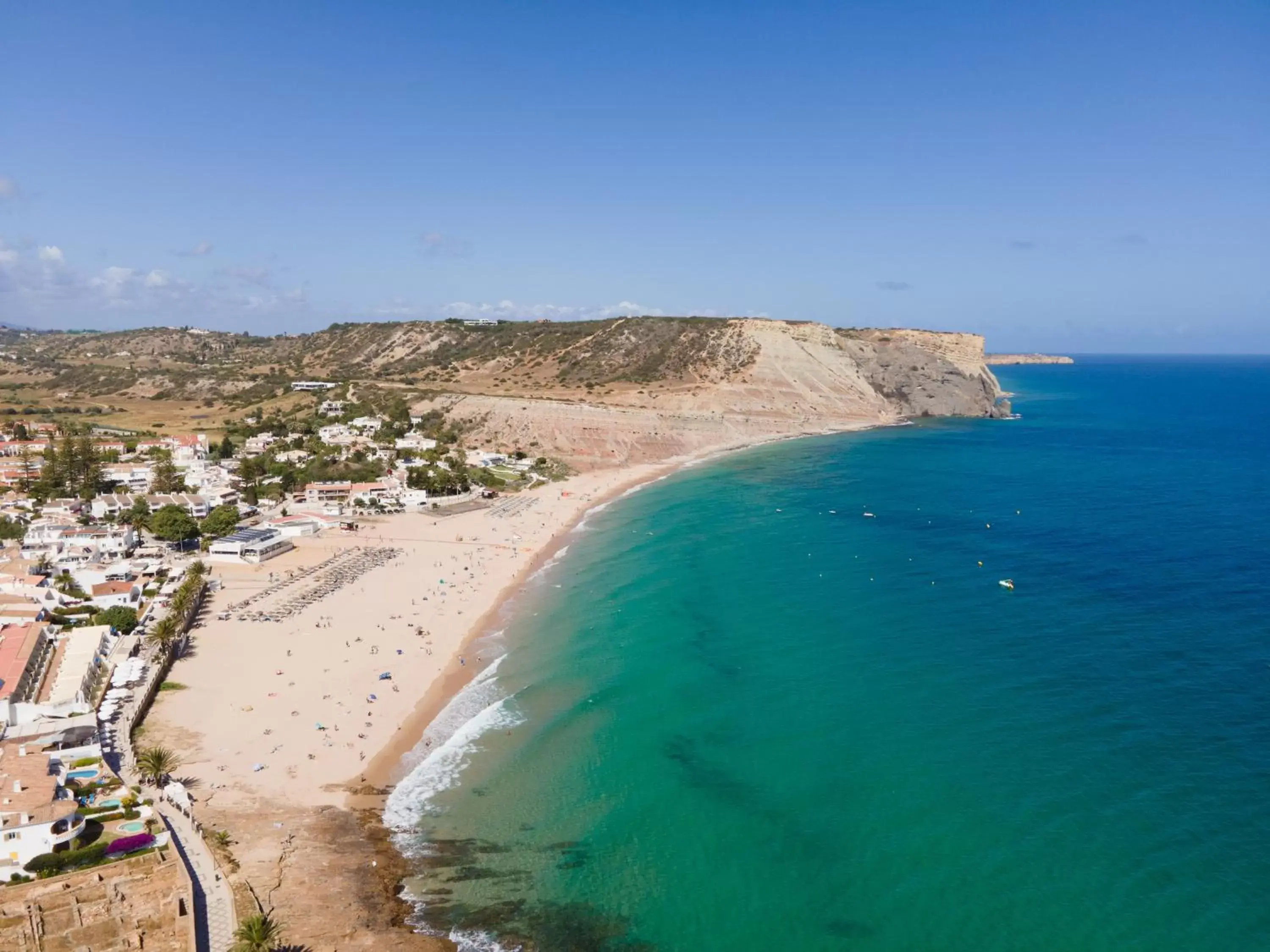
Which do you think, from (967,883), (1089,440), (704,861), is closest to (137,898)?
(704,861)

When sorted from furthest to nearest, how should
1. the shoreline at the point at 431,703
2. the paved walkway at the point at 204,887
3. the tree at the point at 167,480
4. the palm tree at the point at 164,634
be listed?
the tree at the point at 167,480, the palm tree at the point at 164,634, the shoreline at the point at 431,703, the paved walkway at the point at 204,887

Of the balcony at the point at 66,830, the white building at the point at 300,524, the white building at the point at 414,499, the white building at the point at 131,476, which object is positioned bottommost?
the balcony at the point at 66,830

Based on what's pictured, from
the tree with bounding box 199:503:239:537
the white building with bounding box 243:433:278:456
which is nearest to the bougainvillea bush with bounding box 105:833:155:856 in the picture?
the tree with bounding box 199:503:239:537

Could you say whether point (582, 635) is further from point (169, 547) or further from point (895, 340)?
point (895, 340)

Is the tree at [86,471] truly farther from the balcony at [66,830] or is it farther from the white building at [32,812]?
the balcony at [66,830]

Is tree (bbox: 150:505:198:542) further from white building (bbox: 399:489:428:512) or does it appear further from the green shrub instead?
the green shrub

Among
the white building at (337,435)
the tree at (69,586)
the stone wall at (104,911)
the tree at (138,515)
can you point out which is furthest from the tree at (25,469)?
the stone wall at (104,911)
